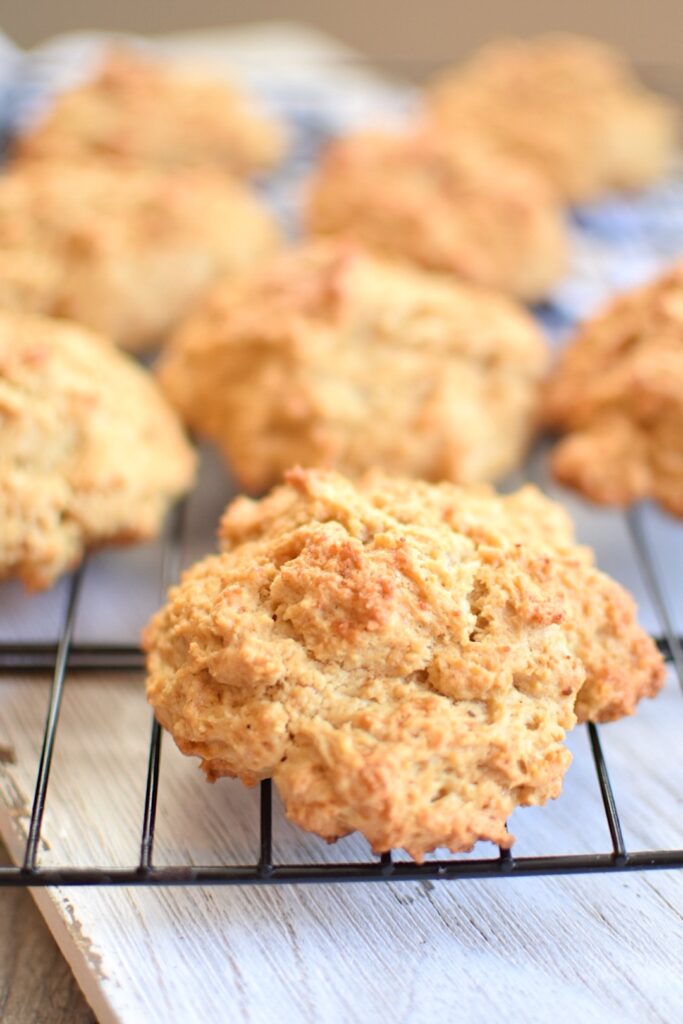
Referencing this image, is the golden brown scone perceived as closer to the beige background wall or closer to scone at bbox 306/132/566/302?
scone at bbox 306/132/566/302

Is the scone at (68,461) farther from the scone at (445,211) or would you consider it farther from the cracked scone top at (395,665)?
the scone at (445,211)

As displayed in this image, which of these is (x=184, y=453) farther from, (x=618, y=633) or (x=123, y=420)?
(x=618, y=633)

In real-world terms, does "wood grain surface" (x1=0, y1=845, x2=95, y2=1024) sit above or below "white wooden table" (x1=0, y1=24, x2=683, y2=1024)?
below

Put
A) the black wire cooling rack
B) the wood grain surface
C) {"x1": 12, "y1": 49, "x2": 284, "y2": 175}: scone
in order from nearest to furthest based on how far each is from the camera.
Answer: the black wire cooling rack < the wood grain surface < {"x1": 12, "y1": 49, "x2": 284, "y2": 175}: scone

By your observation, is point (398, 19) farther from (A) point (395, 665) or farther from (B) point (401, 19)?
(A) point (395, 665)

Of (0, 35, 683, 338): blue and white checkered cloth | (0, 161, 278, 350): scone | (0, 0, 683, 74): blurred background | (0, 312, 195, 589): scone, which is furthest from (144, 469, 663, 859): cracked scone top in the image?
(0, 0, 683, 74): blurred background

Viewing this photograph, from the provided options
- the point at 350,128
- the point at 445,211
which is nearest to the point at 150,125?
the point at 350,128

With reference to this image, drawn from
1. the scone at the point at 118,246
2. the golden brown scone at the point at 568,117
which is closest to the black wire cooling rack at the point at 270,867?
the scone at the point at 118,246
